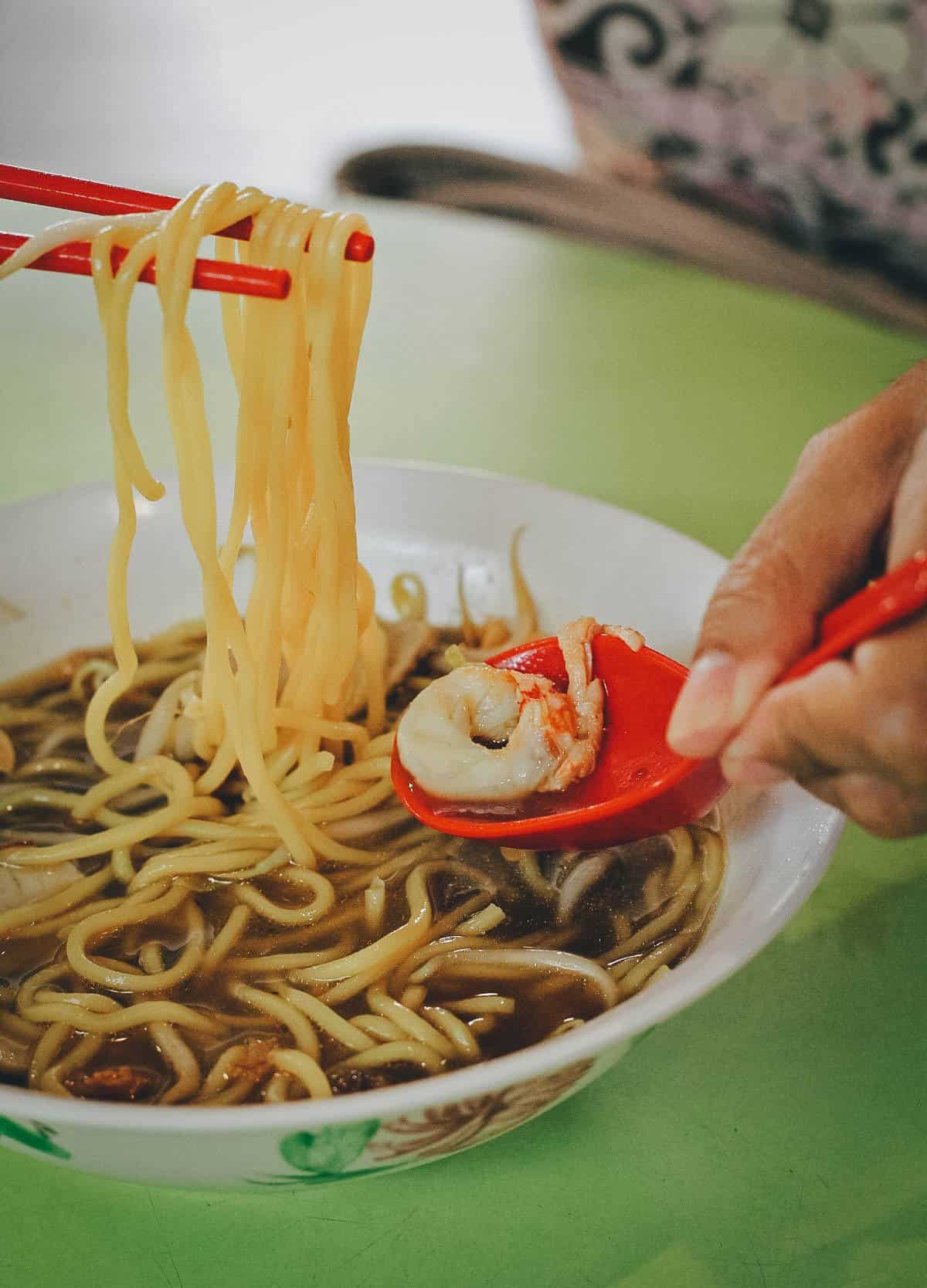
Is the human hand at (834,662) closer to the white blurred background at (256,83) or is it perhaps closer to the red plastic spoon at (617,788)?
the red plastic spoon at (617,788)

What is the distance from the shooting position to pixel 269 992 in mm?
1110

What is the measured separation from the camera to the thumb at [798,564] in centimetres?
94

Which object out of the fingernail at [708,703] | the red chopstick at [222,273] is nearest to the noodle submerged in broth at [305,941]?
the fingernail at [708,703]

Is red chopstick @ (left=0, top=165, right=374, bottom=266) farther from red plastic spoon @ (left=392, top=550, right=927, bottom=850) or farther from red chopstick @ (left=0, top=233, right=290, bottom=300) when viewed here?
red plastic spoon @ (left=392, top=550, right=927, bottom=850)

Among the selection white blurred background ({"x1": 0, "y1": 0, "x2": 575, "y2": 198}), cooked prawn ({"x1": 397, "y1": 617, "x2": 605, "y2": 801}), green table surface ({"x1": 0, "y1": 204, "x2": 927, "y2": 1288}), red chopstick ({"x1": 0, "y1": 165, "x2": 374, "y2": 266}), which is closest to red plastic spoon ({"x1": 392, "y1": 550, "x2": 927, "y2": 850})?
cooked prawn ({"x1": 397, "y1": 617, "x2": 605, "y2": 801})

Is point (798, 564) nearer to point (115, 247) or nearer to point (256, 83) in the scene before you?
point (115, 247)

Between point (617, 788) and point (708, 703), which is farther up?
point (708, 703)

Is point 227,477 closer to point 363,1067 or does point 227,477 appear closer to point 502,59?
point 363,1067

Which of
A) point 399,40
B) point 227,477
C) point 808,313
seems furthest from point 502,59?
point 227,477

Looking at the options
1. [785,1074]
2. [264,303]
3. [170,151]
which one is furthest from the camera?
[170,151]

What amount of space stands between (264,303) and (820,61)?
202 cm

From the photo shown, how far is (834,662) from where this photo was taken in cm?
87

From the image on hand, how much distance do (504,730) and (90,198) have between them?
25.8 inches

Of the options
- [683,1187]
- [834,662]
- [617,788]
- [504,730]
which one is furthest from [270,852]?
[834,662]
